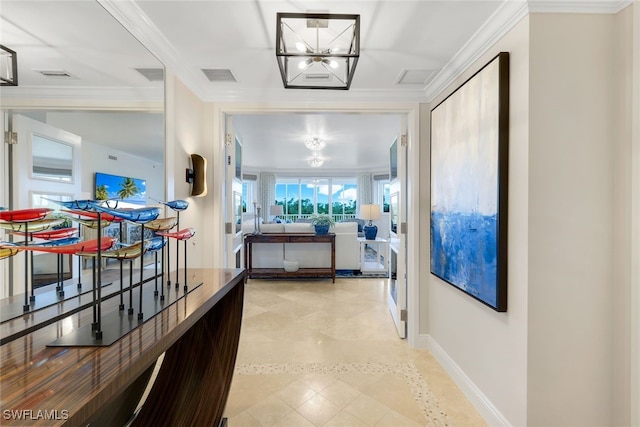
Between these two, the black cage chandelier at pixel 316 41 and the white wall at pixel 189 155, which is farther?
the white wall at pixel 189 155

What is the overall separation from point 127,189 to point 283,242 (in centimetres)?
350

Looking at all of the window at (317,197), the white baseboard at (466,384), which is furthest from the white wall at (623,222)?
the window at (317,197)

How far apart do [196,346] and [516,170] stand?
2005mm

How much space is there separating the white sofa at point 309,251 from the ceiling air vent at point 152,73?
3480mm

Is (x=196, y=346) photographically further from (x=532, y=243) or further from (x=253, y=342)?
(x=532, y=243)

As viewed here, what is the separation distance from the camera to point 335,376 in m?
2.14

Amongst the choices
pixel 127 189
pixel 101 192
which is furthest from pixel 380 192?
pixel 101 192

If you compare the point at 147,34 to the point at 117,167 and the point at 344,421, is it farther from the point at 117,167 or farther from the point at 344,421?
the point at 344,421

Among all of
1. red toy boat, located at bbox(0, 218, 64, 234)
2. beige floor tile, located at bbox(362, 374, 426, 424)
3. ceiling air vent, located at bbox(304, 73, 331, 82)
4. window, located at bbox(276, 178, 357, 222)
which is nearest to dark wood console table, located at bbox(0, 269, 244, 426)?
red toy boat, located at bbox(0, 218, 64, 234)

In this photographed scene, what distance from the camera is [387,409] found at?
5.87ft

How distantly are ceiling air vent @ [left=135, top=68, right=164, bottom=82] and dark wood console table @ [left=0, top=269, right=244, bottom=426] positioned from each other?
1195mm

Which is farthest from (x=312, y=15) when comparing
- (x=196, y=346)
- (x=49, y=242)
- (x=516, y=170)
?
(x=196, y=346)

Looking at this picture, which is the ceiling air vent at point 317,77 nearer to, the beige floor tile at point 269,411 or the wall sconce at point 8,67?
the wall sconce at point 8,67

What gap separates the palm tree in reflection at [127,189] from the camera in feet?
4.40
